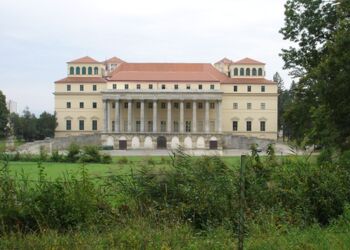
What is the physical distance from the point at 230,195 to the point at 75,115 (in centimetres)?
9170

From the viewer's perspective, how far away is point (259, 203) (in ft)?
34.1

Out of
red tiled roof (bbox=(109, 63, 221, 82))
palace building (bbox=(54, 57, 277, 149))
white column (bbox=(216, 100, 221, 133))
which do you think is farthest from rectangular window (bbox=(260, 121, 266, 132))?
red tiled roof (bbox=(109, 63, 221, 82))

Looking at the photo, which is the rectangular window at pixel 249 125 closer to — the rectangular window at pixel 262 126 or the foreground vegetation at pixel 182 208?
the rectangular window at pixel 262 126

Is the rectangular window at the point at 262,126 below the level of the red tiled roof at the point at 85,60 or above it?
below

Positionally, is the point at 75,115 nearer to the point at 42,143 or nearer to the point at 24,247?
the point at 42,143

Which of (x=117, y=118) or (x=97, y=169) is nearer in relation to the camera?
(x=97, y=169)

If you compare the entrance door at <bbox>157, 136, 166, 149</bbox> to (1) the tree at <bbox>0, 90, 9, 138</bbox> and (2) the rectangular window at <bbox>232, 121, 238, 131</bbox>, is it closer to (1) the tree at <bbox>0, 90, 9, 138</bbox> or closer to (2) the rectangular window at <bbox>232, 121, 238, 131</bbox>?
(2) the rectangular window at <bbox>232, 121, 238, 131</bbox>

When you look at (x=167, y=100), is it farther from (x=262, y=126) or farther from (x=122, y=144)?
(x=262, y=126)

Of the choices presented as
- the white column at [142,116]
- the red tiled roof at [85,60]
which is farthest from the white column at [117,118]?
the red tiled roof at [85,60]

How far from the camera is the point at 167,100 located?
313 feet

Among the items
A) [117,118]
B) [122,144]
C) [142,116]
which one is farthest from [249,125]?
[122,144]

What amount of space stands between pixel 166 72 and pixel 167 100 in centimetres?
540

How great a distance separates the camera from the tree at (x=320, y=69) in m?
20.9

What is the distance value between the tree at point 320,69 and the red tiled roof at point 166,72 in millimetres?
63074
